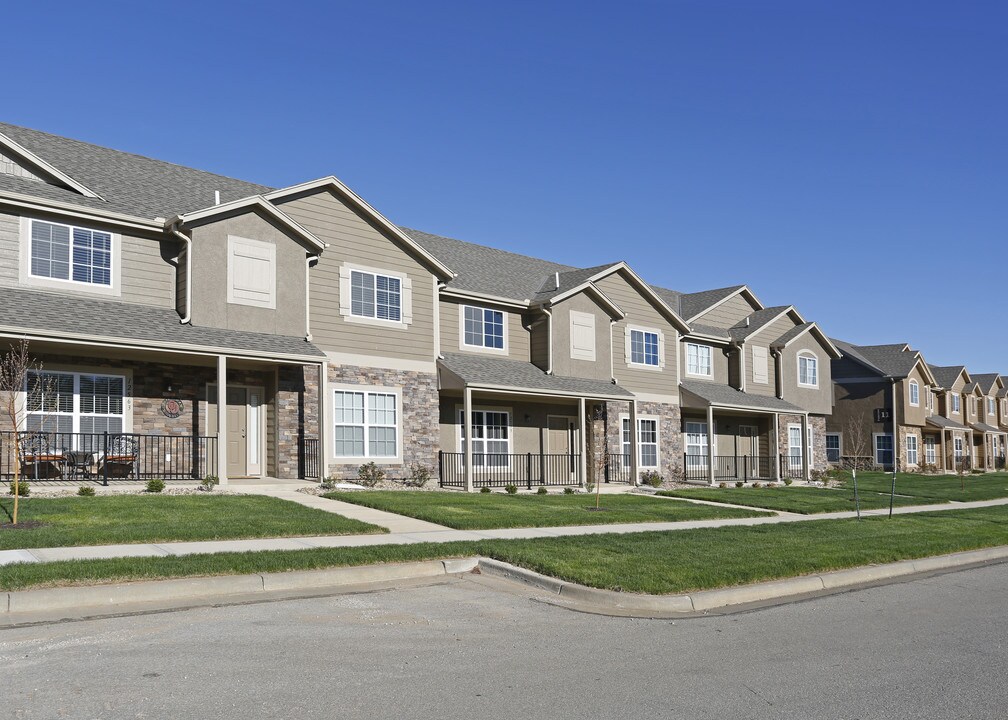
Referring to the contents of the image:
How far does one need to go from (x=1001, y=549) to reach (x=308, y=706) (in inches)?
559

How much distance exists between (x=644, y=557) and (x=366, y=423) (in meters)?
11.7

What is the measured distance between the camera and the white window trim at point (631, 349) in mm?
30594

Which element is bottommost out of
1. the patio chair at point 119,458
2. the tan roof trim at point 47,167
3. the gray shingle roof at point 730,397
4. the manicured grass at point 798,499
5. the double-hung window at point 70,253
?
the manicured grass at point 798,499

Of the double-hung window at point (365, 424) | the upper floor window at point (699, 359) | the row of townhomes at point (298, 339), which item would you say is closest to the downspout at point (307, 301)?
the row of townhomes at point (298, 339)

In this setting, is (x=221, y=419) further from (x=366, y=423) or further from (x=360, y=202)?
(x=360, y=202)

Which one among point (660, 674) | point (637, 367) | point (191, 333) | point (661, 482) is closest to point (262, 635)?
point (660, 674)

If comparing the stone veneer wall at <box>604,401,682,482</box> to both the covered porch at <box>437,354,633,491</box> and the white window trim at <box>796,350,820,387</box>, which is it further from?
the white window trim at <box>796,350,820,387</box>

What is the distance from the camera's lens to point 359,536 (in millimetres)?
13477

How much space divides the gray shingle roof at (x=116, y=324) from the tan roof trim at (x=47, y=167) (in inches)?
99.1

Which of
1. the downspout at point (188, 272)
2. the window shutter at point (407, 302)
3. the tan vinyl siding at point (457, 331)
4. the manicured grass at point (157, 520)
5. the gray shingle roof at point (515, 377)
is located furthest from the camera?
the tan vinyl siding at point (457, 331)

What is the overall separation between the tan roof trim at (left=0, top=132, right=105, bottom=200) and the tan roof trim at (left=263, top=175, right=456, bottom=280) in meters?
3.85

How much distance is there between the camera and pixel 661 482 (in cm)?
2852

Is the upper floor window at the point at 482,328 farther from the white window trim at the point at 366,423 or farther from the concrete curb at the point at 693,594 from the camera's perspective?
the concrete curb at the point at 693,594

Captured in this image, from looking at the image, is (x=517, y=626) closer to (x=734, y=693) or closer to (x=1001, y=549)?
(x=734, y=693)
